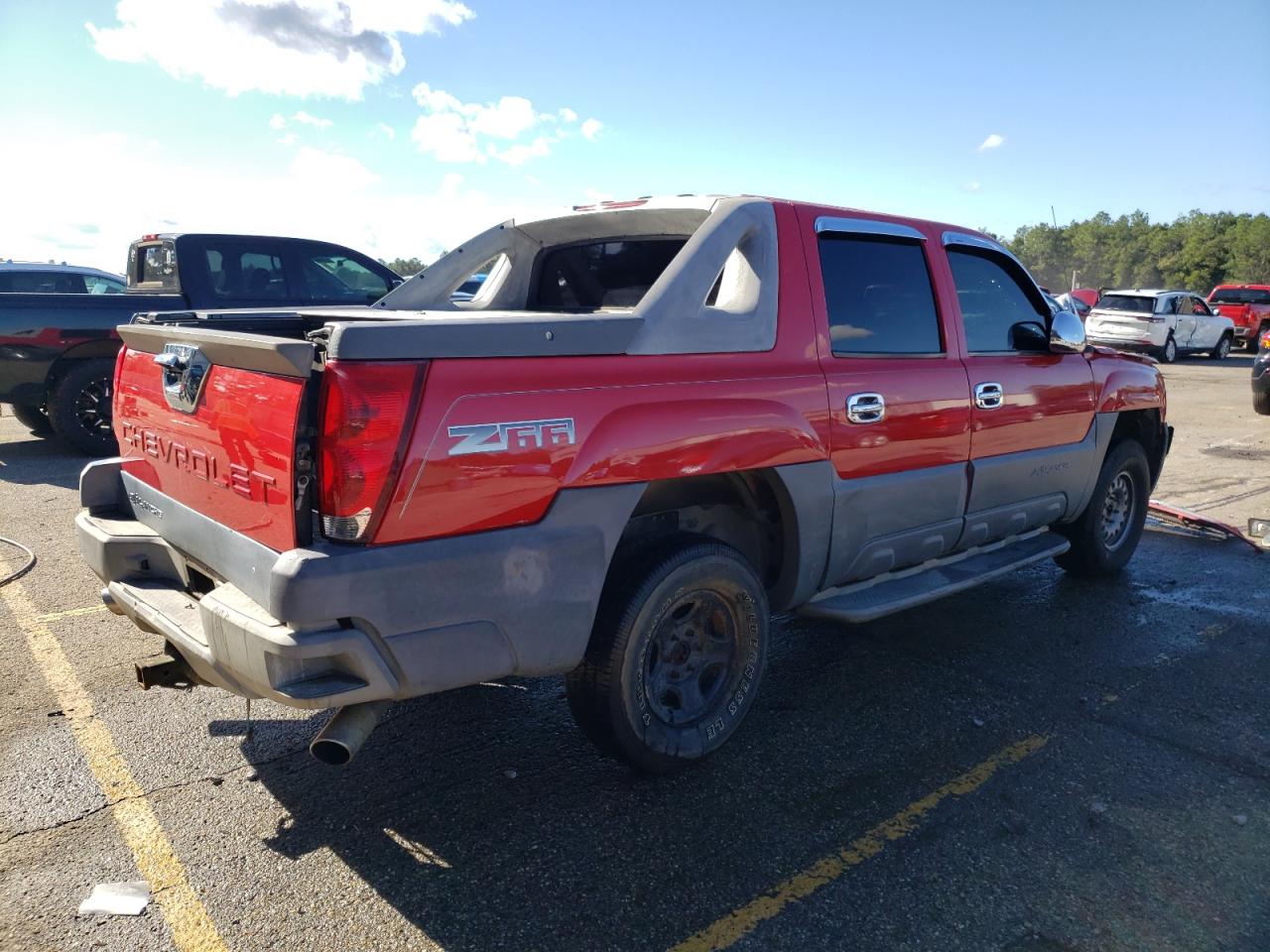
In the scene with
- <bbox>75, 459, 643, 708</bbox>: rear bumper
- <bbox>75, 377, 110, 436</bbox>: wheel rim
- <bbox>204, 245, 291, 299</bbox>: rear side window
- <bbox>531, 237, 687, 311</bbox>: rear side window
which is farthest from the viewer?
<bbox>204, 245, 291, 299</bbox>: rear side window

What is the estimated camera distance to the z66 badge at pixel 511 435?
2553 millimetres

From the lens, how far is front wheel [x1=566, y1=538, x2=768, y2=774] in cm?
304

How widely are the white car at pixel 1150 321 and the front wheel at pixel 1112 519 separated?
1739cm

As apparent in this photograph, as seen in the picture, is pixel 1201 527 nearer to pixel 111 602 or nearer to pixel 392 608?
pixel 392 608

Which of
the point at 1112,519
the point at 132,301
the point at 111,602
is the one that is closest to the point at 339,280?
the point at 132,301

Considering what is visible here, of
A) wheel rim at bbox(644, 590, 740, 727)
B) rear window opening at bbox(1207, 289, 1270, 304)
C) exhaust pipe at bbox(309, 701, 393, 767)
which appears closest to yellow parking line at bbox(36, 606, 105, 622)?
exhaust pipe at bbox(309, 701, 393, 767)

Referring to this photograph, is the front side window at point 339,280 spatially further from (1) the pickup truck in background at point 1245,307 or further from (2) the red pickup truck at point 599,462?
(1) the pickup truck in background at point 1245,307

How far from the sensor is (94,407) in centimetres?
888

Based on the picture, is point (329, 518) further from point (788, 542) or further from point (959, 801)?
point (959, 801)

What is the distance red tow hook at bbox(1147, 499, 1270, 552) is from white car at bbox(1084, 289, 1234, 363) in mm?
15996

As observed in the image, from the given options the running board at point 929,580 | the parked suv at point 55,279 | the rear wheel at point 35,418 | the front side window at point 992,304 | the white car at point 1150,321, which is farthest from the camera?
the white car at point 1150,321

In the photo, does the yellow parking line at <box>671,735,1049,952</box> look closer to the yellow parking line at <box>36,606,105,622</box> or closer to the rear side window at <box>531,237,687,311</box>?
the rear side window at <box>531,237,687,311</box>

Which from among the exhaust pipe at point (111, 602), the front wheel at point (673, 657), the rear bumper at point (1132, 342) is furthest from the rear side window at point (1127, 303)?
the exhaust pipe at point (111, 602)

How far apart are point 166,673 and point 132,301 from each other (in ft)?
22.4
